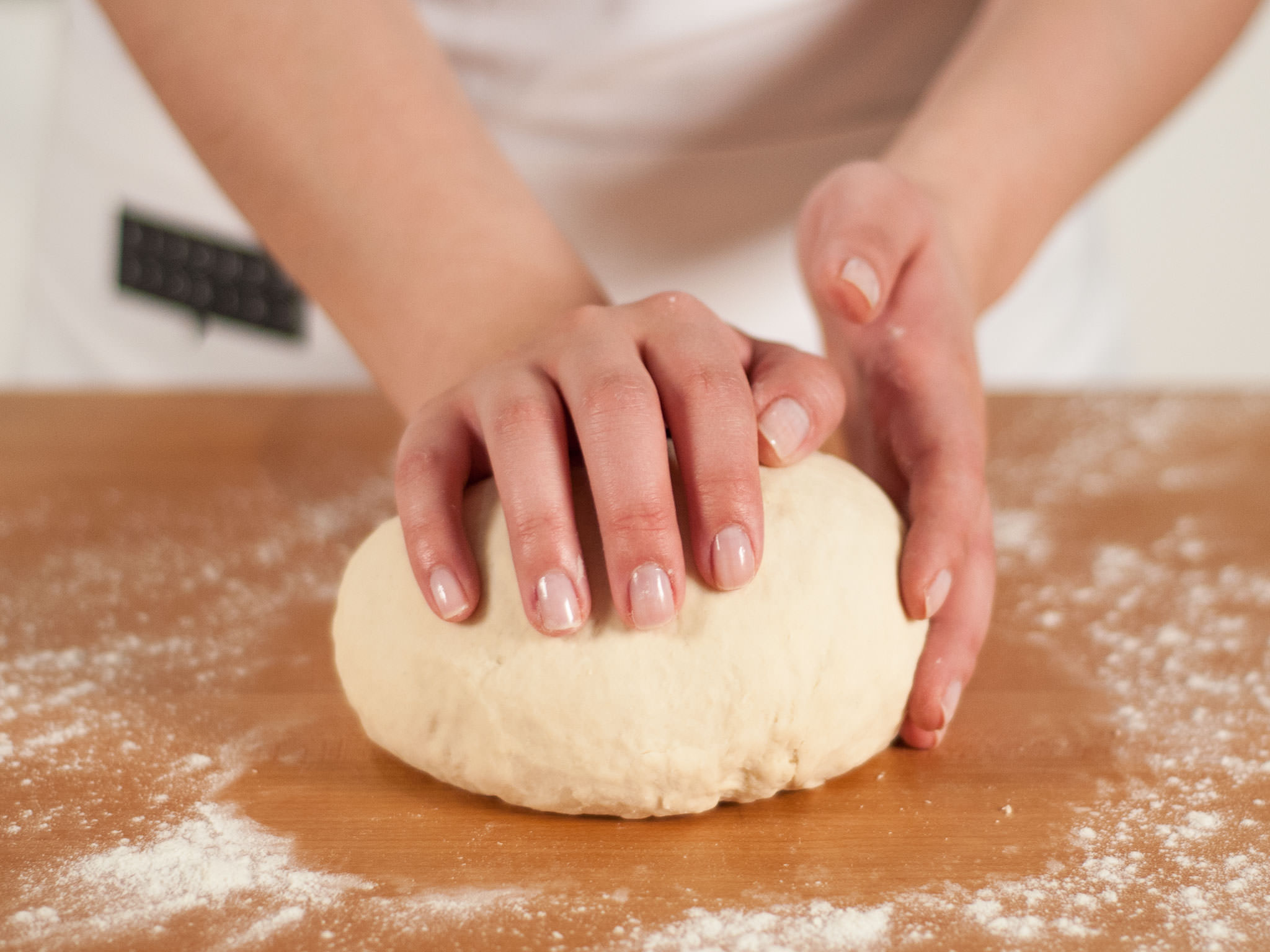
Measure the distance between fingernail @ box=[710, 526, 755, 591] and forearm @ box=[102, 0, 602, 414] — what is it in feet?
1.03

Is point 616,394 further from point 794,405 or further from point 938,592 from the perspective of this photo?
point 938,592

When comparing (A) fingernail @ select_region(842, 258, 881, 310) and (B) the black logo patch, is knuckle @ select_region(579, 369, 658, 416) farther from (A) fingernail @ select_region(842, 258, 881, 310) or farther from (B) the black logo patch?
(B) the black logo patch

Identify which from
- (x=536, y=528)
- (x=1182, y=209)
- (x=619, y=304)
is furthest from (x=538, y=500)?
(x=1182, y=209)

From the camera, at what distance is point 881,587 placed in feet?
3.02

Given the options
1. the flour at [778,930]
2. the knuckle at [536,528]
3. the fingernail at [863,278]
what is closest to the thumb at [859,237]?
the fingernail at [863,278]

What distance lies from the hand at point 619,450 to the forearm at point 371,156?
16cm

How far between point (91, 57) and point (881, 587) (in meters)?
1.38

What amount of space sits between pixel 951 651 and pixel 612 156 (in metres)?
0.90

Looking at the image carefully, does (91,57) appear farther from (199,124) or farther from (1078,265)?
(1078,265)

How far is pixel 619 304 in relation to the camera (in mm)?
1143

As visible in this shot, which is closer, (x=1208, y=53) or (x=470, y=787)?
(x=470, y=787)

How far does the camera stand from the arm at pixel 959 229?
0.97 m

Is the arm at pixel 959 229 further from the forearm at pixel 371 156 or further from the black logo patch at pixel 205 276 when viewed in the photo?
the black logo patch at pixel 205 276

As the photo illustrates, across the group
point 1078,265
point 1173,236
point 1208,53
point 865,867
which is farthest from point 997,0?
point 1173,236
